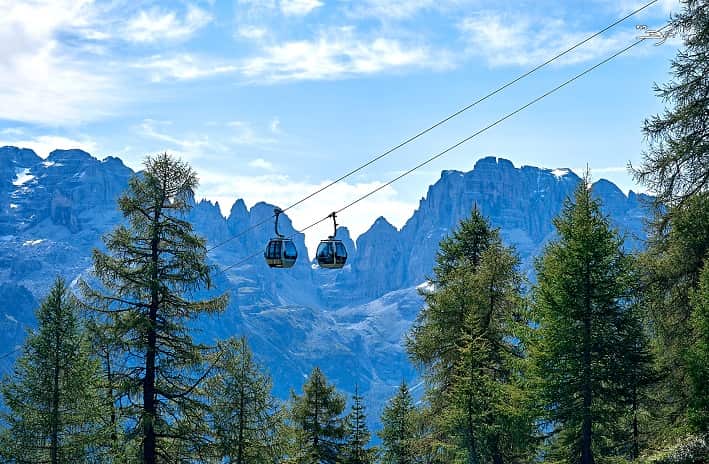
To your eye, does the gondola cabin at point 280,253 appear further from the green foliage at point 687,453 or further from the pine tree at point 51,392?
the green foliage at point 687,453

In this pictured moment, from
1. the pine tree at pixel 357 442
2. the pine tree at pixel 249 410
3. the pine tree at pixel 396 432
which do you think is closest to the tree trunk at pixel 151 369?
A: the pine tree at pixel 249 410

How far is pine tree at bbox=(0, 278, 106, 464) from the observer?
1016 inches

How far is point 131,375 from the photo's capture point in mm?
21891

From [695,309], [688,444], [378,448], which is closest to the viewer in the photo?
[688,444]

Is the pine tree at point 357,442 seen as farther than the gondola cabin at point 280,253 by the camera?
Yes

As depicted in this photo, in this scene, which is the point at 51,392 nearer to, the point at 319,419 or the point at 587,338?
the point at 319,419

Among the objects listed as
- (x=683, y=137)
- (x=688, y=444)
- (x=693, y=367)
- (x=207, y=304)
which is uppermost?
(x=683, y=137)

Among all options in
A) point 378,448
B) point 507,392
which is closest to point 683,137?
point 507,392

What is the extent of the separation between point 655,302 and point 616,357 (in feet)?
6.96

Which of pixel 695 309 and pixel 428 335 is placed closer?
pixel 695 309

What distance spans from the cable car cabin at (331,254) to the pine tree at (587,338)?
587 centimetres

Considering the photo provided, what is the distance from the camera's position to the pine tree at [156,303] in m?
20.1

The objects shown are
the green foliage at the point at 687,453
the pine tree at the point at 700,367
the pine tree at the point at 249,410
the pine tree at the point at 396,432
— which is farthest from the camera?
the pine tree at the point at 396,432

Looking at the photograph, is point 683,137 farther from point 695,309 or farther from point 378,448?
point 378,448
